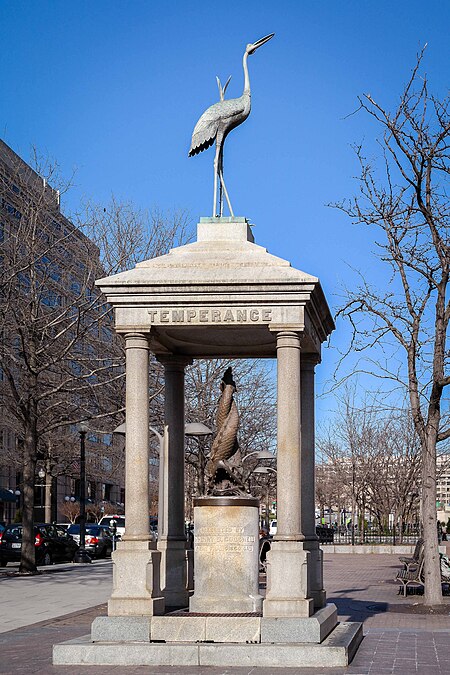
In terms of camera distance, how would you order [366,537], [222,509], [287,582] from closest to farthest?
[287,582], [222,509], [366,537]

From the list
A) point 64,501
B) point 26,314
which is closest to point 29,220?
point 26,314

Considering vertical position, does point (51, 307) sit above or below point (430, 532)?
above

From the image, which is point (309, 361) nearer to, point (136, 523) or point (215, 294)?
point (215, 294)

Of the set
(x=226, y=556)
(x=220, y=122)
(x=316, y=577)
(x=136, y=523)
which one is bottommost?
(x=316, y=577)

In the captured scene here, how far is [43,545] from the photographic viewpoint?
119 ft

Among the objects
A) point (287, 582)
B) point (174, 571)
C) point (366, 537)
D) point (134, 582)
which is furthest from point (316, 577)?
point (366, 537)

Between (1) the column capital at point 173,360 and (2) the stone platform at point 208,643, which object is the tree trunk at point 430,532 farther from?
(2) the stone platform at point 208,643

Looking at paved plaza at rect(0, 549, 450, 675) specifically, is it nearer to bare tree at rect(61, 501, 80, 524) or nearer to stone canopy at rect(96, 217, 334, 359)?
stone canopy at rect(96, 217, 334, 359)

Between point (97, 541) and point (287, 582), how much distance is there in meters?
29.9

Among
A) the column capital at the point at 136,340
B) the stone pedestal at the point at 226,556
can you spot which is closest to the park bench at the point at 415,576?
the stone pedestal at the point at 226,556

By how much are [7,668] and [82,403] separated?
74.3 feet

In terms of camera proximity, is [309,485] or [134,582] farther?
[309,485]

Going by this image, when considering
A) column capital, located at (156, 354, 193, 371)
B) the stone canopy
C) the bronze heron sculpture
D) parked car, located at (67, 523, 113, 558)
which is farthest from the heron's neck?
parked car, located at (67, 523, 113, 558)

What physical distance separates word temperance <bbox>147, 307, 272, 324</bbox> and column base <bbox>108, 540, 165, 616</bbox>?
2.85 meters
